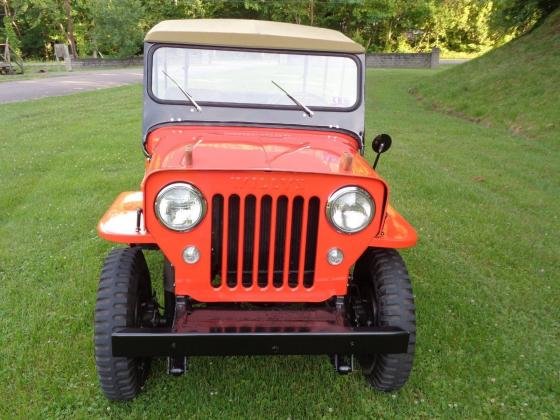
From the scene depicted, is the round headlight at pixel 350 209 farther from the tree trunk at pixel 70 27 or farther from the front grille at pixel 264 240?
the tree trunk at pixel 70 27

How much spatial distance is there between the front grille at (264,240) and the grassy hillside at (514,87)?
28.1 ft

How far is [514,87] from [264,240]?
11.7 metres

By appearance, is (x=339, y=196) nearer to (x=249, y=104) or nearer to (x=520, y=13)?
(x=249, y=104)

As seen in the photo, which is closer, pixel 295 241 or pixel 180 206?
pixel 180 206

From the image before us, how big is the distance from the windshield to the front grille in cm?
109

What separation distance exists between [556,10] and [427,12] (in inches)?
793

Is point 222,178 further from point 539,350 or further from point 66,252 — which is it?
point 66,252

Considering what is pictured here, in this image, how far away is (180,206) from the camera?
229 cm

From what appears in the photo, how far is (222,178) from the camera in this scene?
227 centimetres

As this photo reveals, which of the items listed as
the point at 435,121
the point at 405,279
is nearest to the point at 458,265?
the point at 405,279

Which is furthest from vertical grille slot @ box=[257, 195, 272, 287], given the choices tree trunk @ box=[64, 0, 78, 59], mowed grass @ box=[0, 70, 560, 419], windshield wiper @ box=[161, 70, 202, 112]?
tree trunk @ box=[64, 0, 78, 59]

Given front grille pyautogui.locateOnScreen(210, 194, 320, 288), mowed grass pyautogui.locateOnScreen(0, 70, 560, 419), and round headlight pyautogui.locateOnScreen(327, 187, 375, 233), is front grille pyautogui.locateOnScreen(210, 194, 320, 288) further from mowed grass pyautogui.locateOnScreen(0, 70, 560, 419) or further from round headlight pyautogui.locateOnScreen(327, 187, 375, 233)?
mowed grass pyautogui.locateOnScreen(0, 70, 560, 419)

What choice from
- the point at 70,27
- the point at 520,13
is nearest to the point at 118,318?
the point at 520,13

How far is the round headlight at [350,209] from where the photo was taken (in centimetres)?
234
